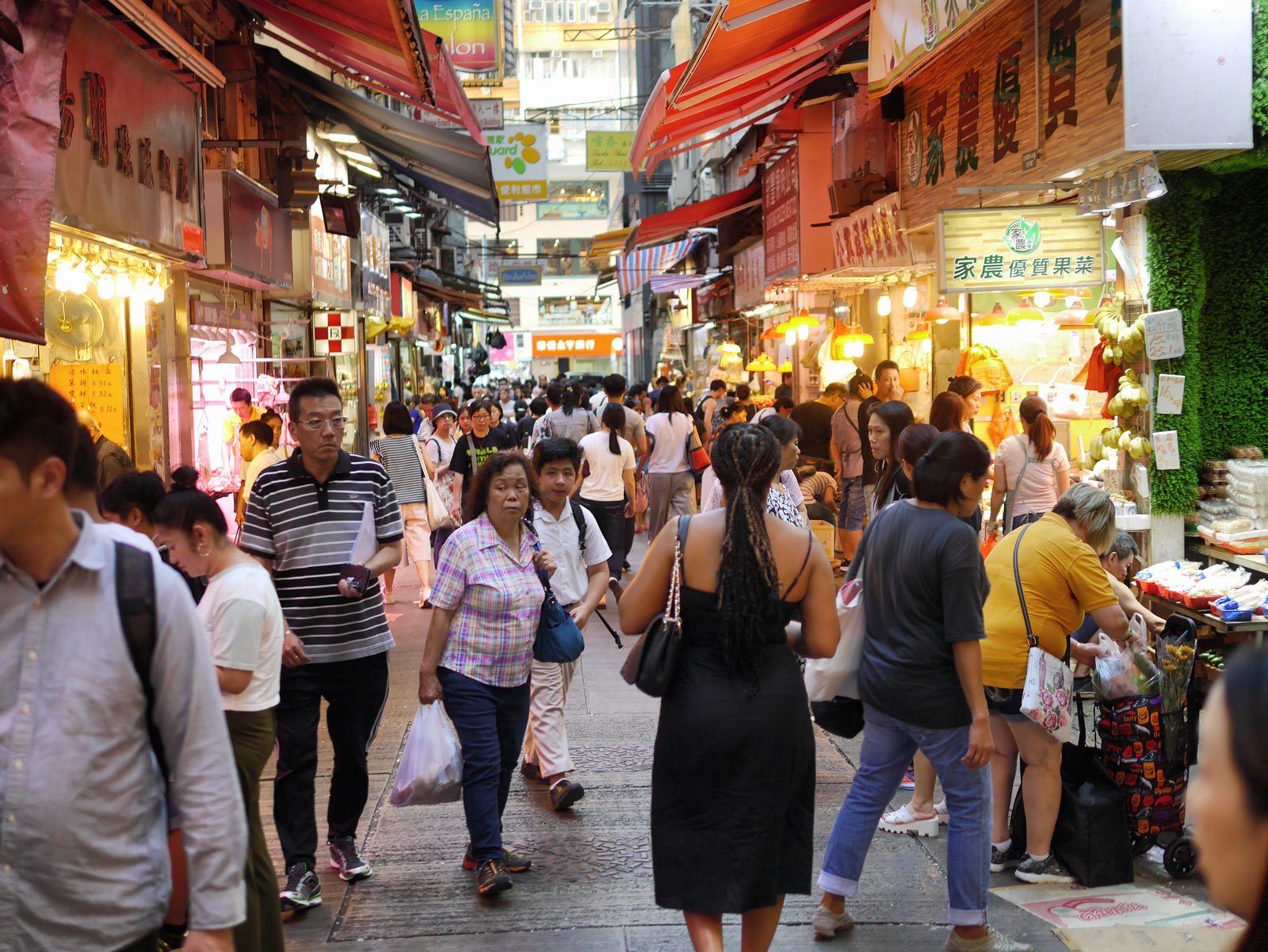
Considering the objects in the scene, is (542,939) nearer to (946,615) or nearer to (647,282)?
(946,615)

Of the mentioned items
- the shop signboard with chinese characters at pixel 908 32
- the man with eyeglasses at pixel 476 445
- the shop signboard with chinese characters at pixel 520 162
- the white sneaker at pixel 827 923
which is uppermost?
the shop signboard with chinese characters at pixel 520 162

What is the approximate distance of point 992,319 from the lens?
10.8 m

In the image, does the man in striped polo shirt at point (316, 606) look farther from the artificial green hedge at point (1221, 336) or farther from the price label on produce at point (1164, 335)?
the artificial green hedge at point (1221, 336)

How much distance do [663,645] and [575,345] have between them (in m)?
46.4

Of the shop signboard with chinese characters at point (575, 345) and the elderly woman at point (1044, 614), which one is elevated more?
the shop signboard with chinese characters at point (575, 345)

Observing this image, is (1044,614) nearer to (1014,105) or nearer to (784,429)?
(784,429)

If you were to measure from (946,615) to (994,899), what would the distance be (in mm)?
1445

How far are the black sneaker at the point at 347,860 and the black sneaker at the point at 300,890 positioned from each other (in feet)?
0.71

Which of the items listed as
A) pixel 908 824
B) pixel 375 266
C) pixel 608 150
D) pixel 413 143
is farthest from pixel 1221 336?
pixel 608 150

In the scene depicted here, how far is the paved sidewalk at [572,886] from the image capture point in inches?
175

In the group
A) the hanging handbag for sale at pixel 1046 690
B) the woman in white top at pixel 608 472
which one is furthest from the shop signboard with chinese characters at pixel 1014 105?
the woman in white top at pixel 608 472

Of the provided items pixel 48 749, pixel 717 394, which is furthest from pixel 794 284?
pixel 48 749

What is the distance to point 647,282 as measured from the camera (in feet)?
91.4

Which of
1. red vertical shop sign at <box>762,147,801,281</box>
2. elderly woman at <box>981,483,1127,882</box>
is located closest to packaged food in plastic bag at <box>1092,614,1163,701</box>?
elderly woman at <box>981,483,1127,882</box>
